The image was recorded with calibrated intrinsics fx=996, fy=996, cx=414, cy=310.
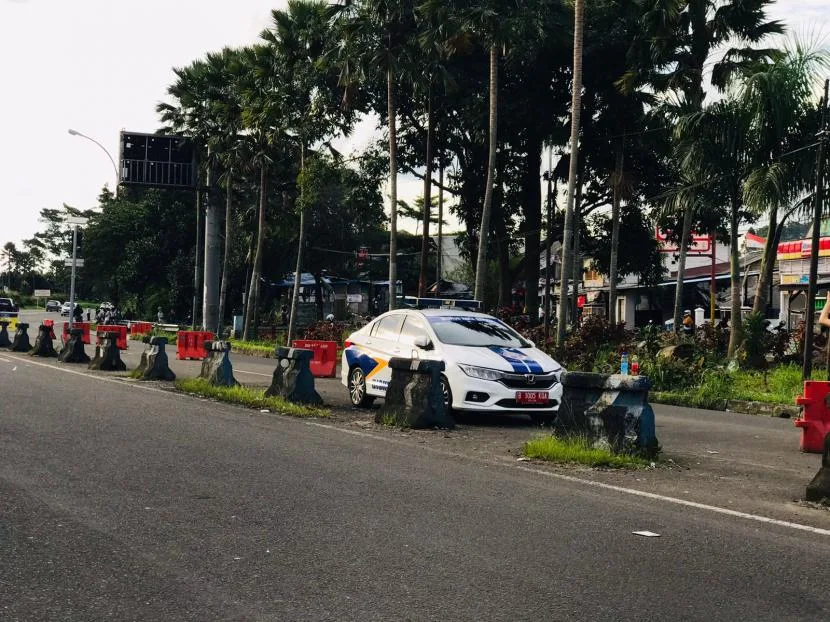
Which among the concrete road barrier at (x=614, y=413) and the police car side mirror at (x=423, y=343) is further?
the police car side mirror at (x=423, y=343)

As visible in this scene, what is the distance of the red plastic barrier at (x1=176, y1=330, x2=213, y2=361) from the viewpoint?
27.2 m

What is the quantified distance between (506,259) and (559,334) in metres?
16.1

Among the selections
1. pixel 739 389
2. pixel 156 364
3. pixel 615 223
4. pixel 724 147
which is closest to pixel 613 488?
pixel 739 389

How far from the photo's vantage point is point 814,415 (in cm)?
1039

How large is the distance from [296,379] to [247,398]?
2.76ft

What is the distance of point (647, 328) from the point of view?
2148 centimetres

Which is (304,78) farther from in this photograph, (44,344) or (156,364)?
(156,364)

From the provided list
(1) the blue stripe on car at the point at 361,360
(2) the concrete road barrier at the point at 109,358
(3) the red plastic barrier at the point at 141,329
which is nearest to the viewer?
(1) the blue stripe on car at the point at 361,360

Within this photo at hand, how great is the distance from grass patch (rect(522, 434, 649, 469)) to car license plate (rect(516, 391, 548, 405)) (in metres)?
2.39

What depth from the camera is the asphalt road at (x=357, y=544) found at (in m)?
4.61

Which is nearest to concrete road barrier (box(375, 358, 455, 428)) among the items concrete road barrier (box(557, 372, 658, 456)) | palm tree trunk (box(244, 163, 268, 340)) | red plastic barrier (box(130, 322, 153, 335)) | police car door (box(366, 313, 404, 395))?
police car door (box(366, 313, 404, 395))

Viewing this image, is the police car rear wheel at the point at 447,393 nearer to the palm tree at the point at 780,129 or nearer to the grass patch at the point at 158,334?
the palm tree at the point at 780,129

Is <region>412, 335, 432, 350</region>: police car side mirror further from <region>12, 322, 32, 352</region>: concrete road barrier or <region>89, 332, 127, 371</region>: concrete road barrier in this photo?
<region>12, 322, 32, 352</region>: concrete road barrier

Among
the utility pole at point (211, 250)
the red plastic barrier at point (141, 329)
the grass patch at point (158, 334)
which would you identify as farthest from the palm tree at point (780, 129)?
the red plastic barrier at point (141, 329)
